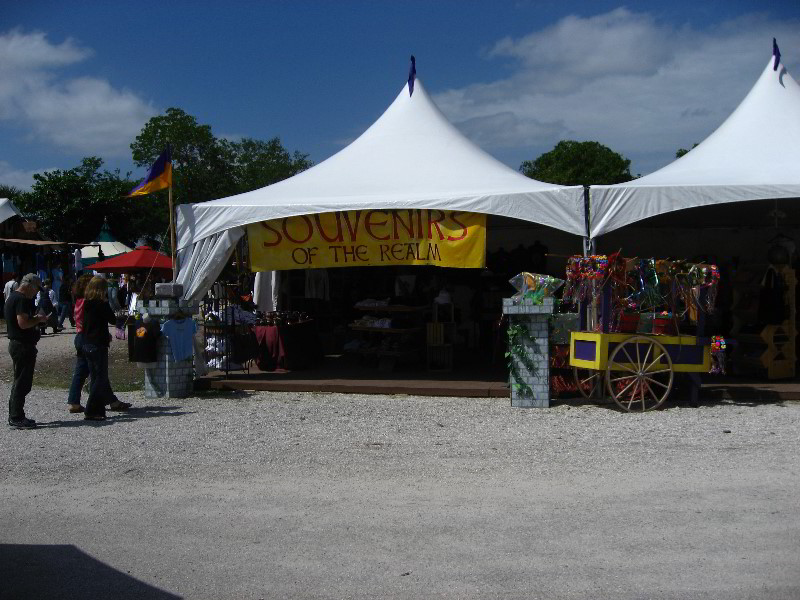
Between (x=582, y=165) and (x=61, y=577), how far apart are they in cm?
3848

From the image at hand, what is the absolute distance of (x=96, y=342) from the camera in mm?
8844

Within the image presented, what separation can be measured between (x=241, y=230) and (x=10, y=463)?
481cm

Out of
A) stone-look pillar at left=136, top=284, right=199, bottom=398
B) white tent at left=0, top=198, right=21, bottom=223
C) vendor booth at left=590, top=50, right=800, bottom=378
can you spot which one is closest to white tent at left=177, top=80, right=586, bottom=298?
stone-look pillar at left=136, top=284, right=199, bottom=398

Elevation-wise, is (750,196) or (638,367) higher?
(750,196)

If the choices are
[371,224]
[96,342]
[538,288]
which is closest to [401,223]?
[371,224]

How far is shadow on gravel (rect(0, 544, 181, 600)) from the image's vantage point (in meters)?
4.04

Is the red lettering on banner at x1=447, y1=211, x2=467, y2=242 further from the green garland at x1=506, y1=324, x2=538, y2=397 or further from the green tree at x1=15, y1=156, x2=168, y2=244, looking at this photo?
the green tree at x1=15, y1=156, x2=168, y2=244

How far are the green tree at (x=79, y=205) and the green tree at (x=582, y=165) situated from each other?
19.0 metres

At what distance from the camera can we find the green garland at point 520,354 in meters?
9.30

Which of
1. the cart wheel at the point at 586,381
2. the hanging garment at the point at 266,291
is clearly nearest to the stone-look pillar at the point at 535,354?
the cart wheel at the point at 586,381

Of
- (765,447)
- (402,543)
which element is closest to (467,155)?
(765,447)

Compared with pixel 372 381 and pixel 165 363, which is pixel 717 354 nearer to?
pixel 372 381

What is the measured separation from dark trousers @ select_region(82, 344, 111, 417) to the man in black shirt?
2.19 feet

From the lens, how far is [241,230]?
10.9 metres
